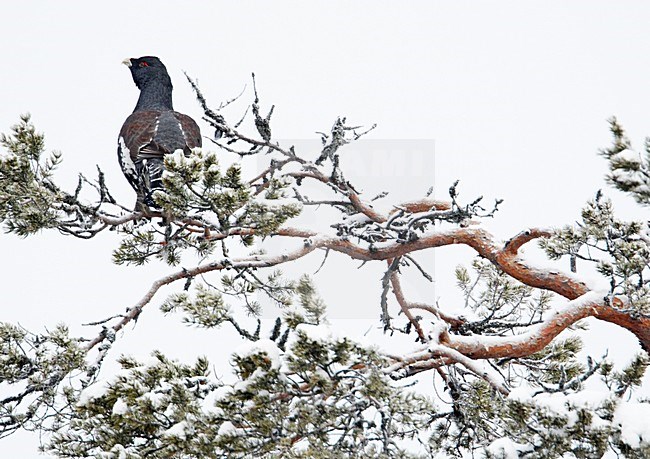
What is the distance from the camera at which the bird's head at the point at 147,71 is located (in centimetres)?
640

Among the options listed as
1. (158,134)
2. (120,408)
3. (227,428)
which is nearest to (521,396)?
(227,428)

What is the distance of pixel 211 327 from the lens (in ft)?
10.5

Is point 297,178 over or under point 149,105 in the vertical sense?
under

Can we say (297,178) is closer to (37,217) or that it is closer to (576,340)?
(37,217)

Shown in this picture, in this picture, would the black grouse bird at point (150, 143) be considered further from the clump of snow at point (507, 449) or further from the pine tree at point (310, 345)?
the clump of snow at point (507, 449)

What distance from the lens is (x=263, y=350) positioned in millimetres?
2490

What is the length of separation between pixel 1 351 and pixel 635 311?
9.73ft

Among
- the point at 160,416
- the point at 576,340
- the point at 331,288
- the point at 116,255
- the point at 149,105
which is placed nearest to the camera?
the point at 160,416

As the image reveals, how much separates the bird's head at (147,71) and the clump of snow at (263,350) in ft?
14.3

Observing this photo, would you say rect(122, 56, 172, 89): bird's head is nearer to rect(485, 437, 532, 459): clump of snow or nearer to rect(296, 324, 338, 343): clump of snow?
rect(296, 324, 338, 343): clump of snow

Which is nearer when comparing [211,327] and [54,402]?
[211,327]

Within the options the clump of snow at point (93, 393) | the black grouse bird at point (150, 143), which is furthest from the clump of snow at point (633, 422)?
the black grouse bird at point (150, 143)

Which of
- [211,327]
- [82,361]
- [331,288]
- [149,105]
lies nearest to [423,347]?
[211,327]

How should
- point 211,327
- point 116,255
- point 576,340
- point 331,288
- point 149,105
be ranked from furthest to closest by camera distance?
point 331,288
point 149,105
point 576,340
point 116,255
point 211,327
